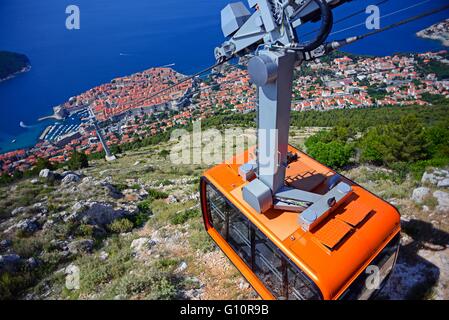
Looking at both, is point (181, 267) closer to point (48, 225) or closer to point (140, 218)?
point (140, 218)

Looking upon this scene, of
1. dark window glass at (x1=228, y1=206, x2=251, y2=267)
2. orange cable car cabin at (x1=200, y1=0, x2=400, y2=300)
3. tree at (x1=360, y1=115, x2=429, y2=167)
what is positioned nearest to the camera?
orange cable car cabin at (x1=200, y1=0, x2=400, y2=300)

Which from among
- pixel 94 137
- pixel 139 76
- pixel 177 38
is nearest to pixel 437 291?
pixel 94 137

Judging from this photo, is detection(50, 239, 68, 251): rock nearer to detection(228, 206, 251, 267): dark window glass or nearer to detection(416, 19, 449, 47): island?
detection(228, 206, 251, 267): dark window glass

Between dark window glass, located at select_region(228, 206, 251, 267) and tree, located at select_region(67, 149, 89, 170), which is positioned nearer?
dark window glass, located at select_region(228, 206, 251, 267)

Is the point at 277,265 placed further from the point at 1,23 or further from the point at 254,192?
the point at 1,23

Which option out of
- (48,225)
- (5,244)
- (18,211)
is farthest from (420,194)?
(18,211)

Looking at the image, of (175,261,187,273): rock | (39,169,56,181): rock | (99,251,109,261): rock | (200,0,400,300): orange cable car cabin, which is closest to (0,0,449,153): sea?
(39,169,56,181): rock
